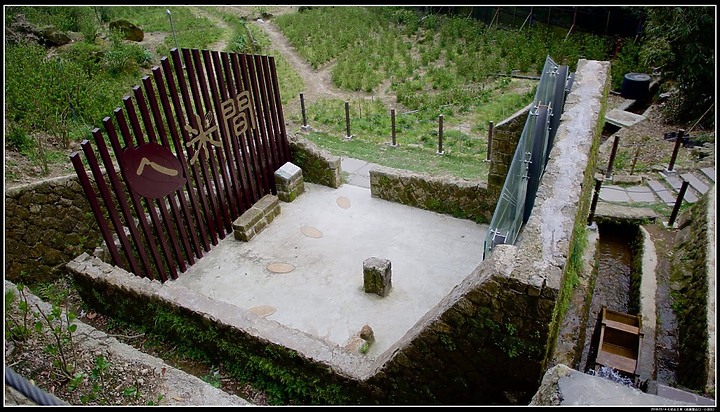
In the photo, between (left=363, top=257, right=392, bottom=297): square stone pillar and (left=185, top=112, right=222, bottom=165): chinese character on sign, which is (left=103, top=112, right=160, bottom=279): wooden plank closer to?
(left=185, top=112, right=222, bottom=165): chinese character on sign

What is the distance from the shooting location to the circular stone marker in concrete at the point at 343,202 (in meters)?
7.37

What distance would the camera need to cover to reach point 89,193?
5043mm

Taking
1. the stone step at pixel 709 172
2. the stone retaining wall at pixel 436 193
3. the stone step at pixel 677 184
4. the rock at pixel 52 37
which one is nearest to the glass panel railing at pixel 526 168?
the stone retaining wall at pixel 436 193

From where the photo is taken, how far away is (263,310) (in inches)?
219

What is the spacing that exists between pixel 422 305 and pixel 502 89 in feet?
36.8

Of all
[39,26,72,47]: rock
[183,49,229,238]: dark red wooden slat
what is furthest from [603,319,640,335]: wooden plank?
[39,26,72,47]: rock

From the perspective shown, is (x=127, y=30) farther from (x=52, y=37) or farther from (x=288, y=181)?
(x=288, y=181)

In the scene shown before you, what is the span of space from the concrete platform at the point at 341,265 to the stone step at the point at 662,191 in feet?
13.4

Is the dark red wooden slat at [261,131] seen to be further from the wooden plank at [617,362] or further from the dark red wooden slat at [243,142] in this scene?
the wooden plank at [617,362]

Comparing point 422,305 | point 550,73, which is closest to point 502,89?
point 550,73

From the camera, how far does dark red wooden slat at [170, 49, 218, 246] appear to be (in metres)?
5.73

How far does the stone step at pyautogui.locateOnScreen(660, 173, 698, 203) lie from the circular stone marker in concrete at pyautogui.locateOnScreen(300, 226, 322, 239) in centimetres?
631

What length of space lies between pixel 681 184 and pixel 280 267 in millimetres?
7504

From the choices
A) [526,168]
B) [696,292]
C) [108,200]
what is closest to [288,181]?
[108,200]
